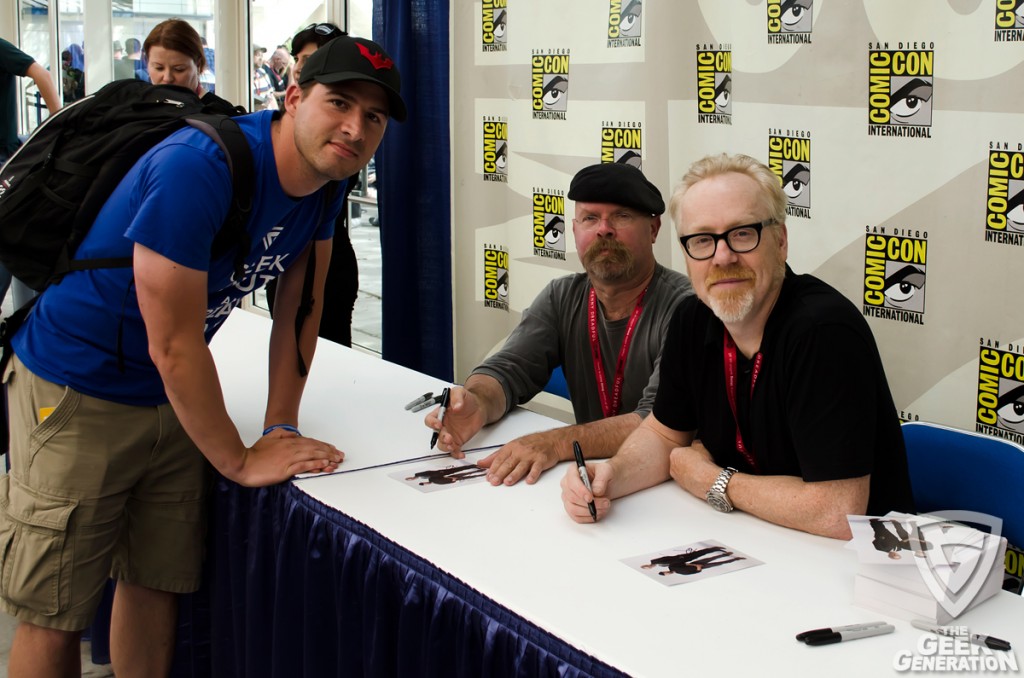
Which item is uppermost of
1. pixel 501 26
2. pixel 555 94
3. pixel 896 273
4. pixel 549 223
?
pixel 501 26

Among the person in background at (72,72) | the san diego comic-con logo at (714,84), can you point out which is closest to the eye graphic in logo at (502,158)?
the san diego comic-con logo at (714,84)

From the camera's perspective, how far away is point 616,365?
2.39 metres

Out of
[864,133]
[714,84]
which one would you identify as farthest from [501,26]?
[864,133]

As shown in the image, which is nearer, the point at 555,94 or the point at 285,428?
the point at 285,428

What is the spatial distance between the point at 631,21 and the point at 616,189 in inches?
45.6

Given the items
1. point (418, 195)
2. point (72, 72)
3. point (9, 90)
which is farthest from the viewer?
point (72, 72)

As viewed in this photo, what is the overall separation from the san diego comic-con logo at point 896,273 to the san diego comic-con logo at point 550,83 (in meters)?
1.35

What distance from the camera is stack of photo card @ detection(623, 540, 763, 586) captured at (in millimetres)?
1458

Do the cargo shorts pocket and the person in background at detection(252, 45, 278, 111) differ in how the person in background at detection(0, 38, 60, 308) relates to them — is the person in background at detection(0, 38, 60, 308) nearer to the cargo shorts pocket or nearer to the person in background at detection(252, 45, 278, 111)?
the person in background at detection(252, 45, 278, 111)

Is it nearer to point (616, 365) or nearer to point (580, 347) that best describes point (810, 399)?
point (616, 365)

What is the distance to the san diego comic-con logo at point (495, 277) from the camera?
3957 millimetres

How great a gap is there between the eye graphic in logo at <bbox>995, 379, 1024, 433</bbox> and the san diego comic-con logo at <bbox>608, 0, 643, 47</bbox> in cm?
160

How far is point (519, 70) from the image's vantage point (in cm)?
371

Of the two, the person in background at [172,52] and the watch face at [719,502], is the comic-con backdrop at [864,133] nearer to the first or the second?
the watch face at [719,502]
